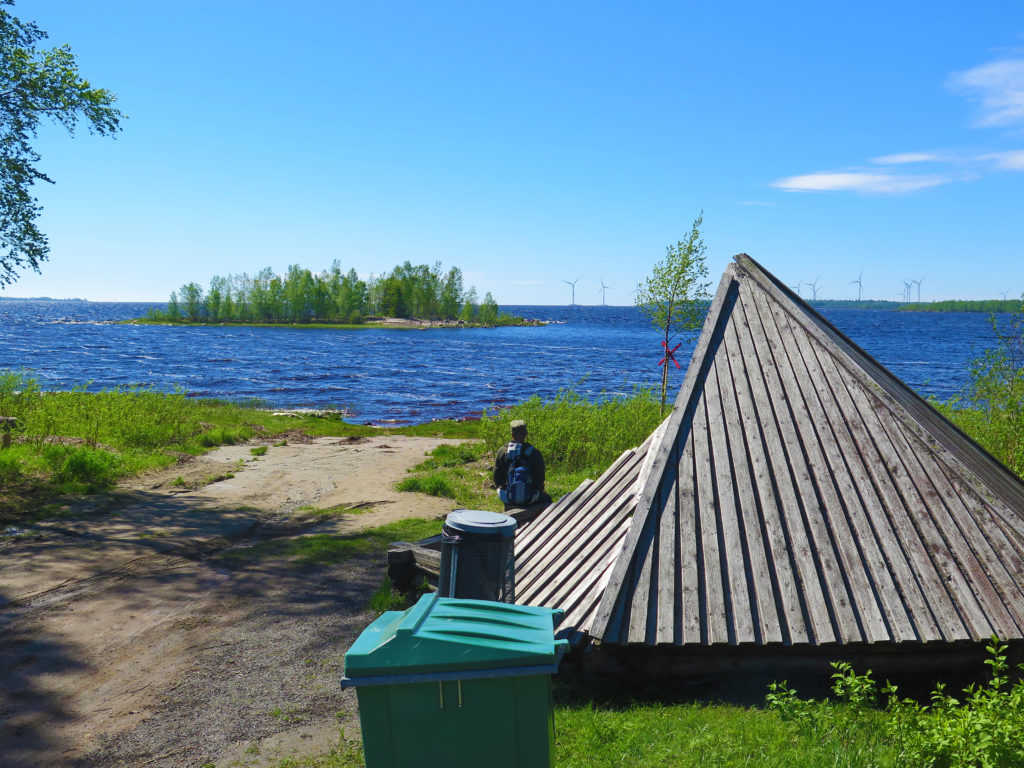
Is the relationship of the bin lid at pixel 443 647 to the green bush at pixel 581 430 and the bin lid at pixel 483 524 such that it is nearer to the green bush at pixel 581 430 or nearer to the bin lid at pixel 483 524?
the bin lid at pixel 483 524

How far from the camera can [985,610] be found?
527 cm

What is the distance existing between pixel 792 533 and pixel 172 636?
5.90 m

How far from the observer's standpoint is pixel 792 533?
582 centimetres

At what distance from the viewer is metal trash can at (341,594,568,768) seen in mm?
2994

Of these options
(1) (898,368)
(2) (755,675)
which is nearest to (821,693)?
(2) (755,675)

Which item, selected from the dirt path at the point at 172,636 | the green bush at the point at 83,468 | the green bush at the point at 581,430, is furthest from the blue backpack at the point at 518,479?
the green bush at the point at 83,468

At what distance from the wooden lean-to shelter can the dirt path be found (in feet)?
7.22

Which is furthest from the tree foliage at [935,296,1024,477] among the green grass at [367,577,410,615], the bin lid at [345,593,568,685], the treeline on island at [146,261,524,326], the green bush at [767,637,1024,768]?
the treeline on island at [146,261,524,326]

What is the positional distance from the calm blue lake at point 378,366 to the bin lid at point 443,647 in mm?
20481

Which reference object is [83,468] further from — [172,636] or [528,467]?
[528,467]

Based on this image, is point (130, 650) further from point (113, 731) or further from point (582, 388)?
point (582, 388)

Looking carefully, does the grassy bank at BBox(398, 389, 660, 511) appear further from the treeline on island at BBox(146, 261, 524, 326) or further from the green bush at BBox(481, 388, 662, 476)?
the treeline on island at BBox(146, 261, 524, 326)

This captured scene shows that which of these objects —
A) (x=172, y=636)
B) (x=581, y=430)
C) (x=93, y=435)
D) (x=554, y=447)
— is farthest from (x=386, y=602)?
(x=93, y=435)

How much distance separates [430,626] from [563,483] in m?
10.8
